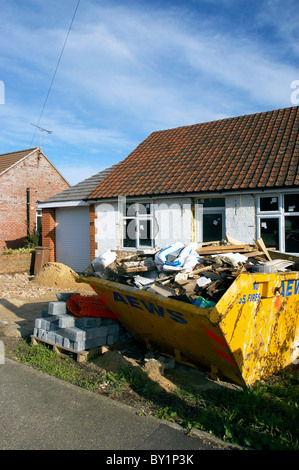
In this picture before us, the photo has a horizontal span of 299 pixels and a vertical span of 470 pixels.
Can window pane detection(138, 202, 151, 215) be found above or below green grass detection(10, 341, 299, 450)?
above

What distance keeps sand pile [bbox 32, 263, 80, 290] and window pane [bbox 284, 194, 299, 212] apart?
7.33m

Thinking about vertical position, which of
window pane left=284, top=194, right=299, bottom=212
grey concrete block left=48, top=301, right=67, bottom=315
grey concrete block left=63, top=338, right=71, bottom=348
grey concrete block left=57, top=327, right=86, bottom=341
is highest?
window pane left=284, top=194, right=299, bottom=212

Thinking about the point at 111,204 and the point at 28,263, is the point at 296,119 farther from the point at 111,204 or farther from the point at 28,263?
the point at 28,263

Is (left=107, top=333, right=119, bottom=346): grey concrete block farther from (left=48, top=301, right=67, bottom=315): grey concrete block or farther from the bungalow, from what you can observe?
the bungalow

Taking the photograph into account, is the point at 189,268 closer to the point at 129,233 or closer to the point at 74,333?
the point at 74,333

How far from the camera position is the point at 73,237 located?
1622 cm

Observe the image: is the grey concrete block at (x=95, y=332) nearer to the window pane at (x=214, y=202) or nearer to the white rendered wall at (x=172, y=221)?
the white rendered wall at (x=172, y=221)

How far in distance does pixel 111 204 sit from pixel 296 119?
7.16 meters

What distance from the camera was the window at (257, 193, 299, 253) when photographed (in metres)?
10.8

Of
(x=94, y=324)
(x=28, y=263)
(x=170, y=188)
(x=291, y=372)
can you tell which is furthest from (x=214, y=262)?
(x=28, y=263)

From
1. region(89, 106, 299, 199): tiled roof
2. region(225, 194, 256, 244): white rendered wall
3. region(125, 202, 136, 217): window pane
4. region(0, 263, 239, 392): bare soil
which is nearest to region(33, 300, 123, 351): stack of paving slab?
region(0, 263, 239, 392): bare soil

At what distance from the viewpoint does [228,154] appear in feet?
42.2

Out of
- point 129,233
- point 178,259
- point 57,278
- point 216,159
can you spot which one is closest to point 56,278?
point 57,278

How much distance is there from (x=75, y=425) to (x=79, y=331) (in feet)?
6.70
